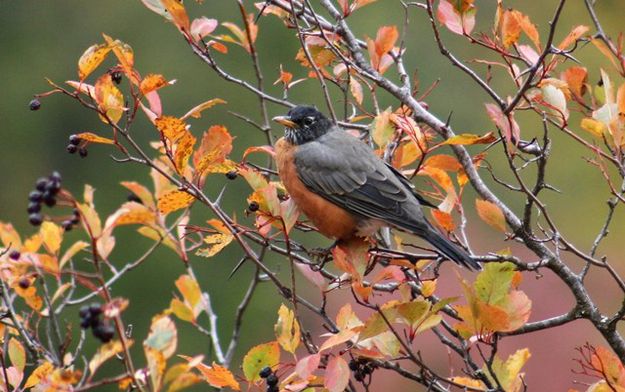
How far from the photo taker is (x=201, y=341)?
1326 cm

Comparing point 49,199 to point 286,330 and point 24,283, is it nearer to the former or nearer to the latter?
point 286,330

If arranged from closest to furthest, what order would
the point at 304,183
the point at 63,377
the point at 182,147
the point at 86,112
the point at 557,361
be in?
the point at 63,377 < the point at 182,147 < the point at 304,183 < the point at 557,361 < the point at 86,112

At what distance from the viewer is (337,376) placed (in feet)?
7.04

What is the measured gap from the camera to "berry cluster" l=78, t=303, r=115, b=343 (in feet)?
5.64

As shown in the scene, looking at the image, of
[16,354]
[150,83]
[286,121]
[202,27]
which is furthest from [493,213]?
[286,121]

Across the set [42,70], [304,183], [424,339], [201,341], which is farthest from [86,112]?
[304,183]

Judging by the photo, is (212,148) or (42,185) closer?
(42,185)

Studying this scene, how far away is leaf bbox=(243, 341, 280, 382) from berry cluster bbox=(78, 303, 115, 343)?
0.55 metres

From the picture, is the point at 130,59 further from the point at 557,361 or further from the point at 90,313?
the point at 557,361

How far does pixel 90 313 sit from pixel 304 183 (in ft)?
6.23

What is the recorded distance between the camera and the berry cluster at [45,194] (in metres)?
1.89

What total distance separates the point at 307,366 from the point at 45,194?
680 millimetres

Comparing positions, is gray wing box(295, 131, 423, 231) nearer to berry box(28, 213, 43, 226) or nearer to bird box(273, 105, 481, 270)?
bird box(273, 105, 481, 270)

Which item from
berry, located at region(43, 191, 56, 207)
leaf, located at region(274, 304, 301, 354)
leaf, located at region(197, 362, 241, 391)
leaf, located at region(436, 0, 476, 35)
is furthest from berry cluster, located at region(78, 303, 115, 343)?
leaf, located at region(436, 0, 476, 35)
